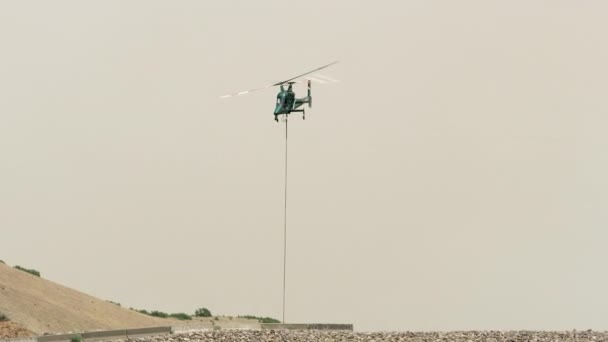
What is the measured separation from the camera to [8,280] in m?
55.1

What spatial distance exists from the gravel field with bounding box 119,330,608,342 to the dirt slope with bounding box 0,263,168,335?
30.3 ft

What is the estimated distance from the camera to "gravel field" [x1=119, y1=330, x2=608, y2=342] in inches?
1582

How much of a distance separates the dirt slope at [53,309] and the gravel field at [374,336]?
9238mm

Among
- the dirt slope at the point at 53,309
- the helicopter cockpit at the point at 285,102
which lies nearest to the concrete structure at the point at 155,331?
the dirt slope at the point at 53,309

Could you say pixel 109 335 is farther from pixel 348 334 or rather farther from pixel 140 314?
pixel 140 314

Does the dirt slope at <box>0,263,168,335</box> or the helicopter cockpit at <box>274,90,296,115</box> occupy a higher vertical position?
the helicopter cockpit at <box>274,90,296,115</box>

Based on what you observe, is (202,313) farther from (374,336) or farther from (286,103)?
(374,336)

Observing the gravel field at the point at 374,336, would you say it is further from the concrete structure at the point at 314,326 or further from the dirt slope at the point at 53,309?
the dirt slope at the point at 53,309

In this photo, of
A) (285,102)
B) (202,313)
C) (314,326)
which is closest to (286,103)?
(285,102)

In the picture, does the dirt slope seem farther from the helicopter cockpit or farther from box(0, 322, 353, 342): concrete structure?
the helicopter cockpit

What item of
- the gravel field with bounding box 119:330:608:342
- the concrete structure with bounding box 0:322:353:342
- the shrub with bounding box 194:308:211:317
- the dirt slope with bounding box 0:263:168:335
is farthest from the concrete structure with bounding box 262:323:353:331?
the shrub with bounding box 194:308:211:317

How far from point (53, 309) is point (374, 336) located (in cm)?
1622

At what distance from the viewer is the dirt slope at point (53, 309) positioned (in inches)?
1934

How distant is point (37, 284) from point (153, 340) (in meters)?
19.9
